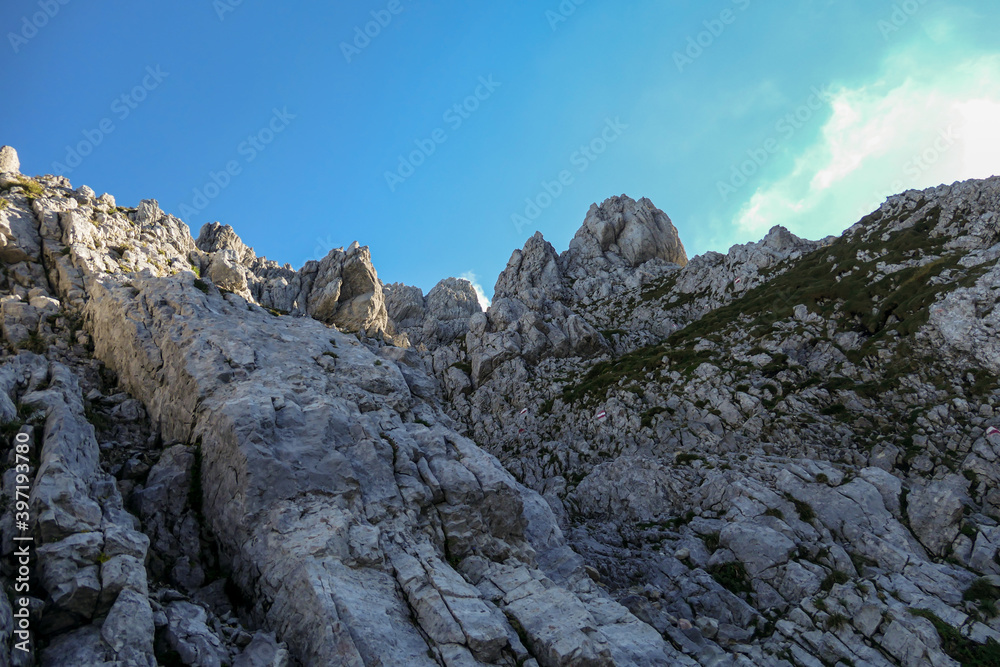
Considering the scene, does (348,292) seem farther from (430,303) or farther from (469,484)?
(469,484)

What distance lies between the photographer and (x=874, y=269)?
5484 cm

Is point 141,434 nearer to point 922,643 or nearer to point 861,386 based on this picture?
point 922,643

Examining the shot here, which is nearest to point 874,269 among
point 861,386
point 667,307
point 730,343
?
point 730,343

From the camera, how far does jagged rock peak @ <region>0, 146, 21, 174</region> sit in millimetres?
47225

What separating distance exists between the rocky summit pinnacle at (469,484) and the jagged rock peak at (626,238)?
190ft

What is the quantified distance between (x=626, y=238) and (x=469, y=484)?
10089cm

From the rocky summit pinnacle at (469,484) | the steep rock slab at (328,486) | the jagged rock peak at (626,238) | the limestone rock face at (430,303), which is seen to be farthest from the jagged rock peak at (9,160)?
the jagged rock peak at (626,238)

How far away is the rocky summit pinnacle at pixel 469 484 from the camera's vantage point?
1589 centimetres

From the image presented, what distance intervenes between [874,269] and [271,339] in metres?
64.5

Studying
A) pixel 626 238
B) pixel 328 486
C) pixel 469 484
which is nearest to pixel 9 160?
pixel 328 486

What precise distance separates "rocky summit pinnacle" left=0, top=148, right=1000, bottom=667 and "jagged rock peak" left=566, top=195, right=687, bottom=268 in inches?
2281

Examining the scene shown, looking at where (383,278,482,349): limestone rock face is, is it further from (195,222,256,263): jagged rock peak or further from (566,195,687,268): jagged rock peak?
(195,222,256,263): jagged rock peak

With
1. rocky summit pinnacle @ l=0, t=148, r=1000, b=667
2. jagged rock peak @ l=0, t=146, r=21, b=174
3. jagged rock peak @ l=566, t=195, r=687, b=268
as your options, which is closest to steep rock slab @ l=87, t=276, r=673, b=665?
rocky summit pinnacle @ l=0, t=148, r=1000, b=667

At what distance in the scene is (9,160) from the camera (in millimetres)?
48406
